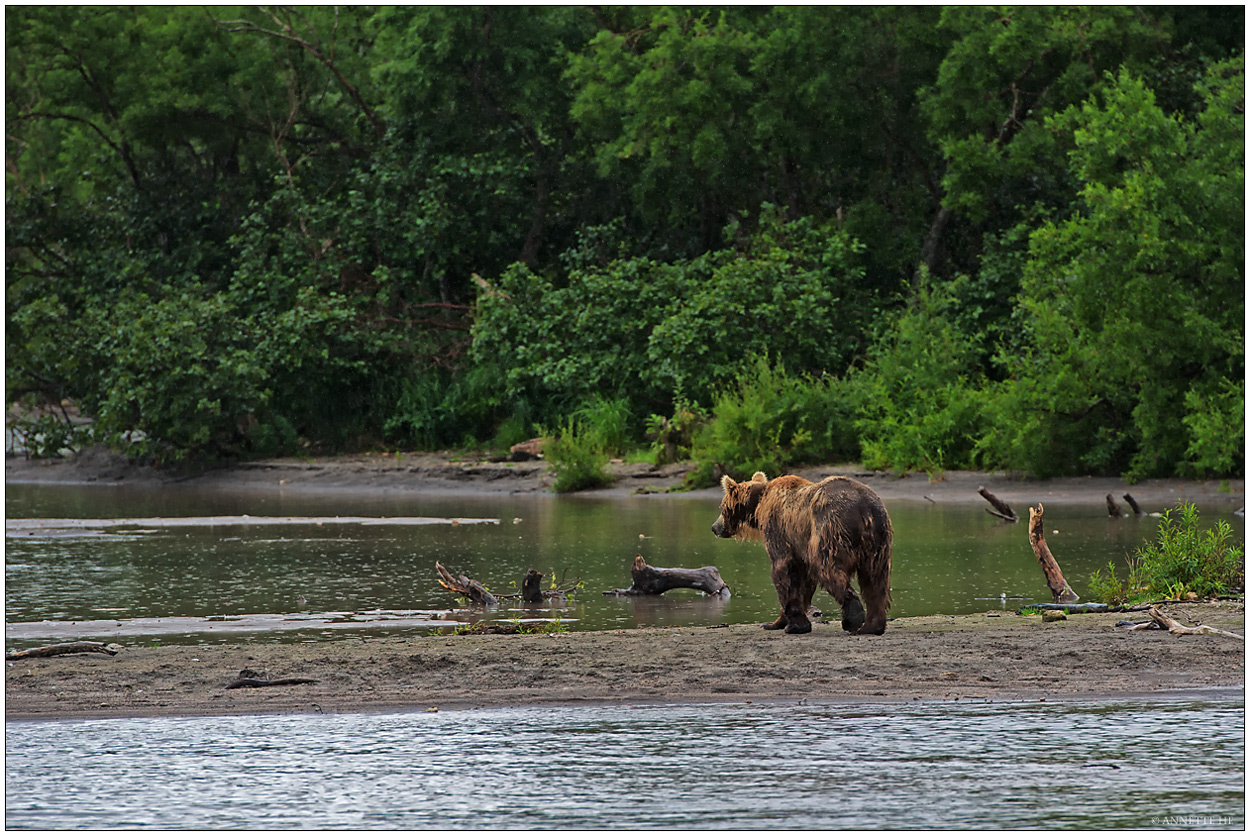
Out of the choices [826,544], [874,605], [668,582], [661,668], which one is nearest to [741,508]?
[826,544]

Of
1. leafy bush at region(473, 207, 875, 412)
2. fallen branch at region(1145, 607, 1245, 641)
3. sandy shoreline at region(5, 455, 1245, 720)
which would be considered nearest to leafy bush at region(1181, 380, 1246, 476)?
leafy bush at region(473, 207, 875, 412)

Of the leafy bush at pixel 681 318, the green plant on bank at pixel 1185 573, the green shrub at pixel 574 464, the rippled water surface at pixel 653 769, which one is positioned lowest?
the rippled water surface at pixel 653 769

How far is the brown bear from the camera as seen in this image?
9.91 meters

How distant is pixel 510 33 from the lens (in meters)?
34.1

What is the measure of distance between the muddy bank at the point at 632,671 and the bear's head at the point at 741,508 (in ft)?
2.94

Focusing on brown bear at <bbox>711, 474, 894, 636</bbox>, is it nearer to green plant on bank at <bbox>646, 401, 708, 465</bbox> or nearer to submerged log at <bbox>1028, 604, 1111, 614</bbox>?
submerged log at <bbox>1028, 604, 1111, 614</bbox>

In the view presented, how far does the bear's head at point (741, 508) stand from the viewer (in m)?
11.0

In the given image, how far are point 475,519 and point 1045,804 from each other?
635 inches

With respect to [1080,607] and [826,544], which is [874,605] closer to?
[826,544]

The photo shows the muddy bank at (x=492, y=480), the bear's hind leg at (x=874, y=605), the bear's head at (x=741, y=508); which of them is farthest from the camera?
the muddy bank at (x=492, y=480)

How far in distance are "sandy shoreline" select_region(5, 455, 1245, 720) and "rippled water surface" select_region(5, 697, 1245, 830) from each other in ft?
1.11

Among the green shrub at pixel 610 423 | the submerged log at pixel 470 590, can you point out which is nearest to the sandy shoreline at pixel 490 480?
the green shrub at pixel 610 423

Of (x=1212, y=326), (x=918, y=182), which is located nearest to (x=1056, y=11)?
(x=918, y=182)

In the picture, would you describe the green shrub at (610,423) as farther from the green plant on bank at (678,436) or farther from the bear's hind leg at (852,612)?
the bear's hind leg at (852,612)
